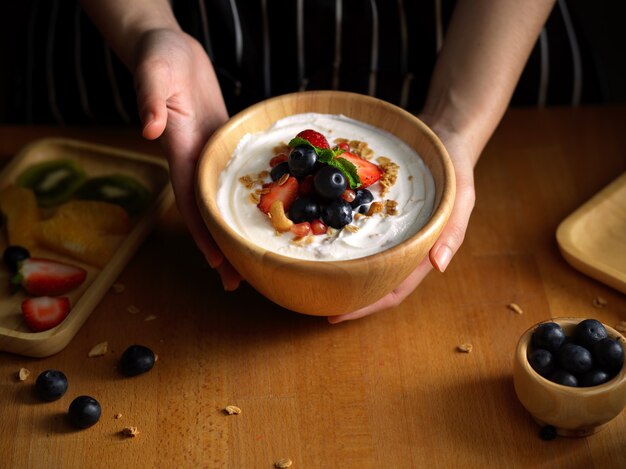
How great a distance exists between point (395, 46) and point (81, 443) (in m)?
1.18

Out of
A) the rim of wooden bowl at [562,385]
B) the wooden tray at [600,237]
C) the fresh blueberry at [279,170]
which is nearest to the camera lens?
the rim of wooden bowl at [562,385]

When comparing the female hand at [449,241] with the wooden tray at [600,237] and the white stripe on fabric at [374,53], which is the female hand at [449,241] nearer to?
the wooden tray at [600,237]

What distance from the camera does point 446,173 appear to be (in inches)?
59.4

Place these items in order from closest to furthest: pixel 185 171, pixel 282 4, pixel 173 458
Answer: pixel 173 458 → pixel 185 171 → pixel 282 4

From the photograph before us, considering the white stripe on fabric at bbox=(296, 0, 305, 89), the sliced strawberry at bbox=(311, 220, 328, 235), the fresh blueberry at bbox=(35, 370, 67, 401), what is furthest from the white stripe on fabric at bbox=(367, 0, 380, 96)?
the fresh blueberry at bbox=(35, 370, 67, 401)

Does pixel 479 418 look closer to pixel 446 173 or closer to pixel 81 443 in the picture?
pixel 446 173

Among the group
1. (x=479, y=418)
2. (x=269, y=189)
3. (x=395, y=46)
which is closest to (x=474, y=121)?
(x=395, y=46)

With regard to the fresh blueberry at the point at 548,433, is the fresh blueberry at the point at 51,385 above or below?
below

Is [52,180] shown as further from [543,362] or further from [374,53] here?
[543,362]

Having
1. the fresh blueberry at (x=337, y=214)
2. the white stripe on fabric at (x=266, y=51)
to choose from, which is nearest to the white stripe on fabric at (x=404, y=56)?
the white stripe on fabric at (x=266, y=51)

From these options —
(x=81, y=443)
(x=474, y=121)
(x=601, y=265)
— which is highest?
(x=474, y=121)

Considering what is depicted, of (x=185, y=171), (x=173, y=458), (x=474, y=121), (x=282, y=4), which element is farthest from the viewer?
(x=282, y=4)

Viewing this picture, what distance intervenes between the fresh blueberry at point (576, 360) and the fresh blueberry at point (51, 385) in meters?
0.88

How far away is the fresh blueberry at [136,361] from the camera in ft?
5.04
